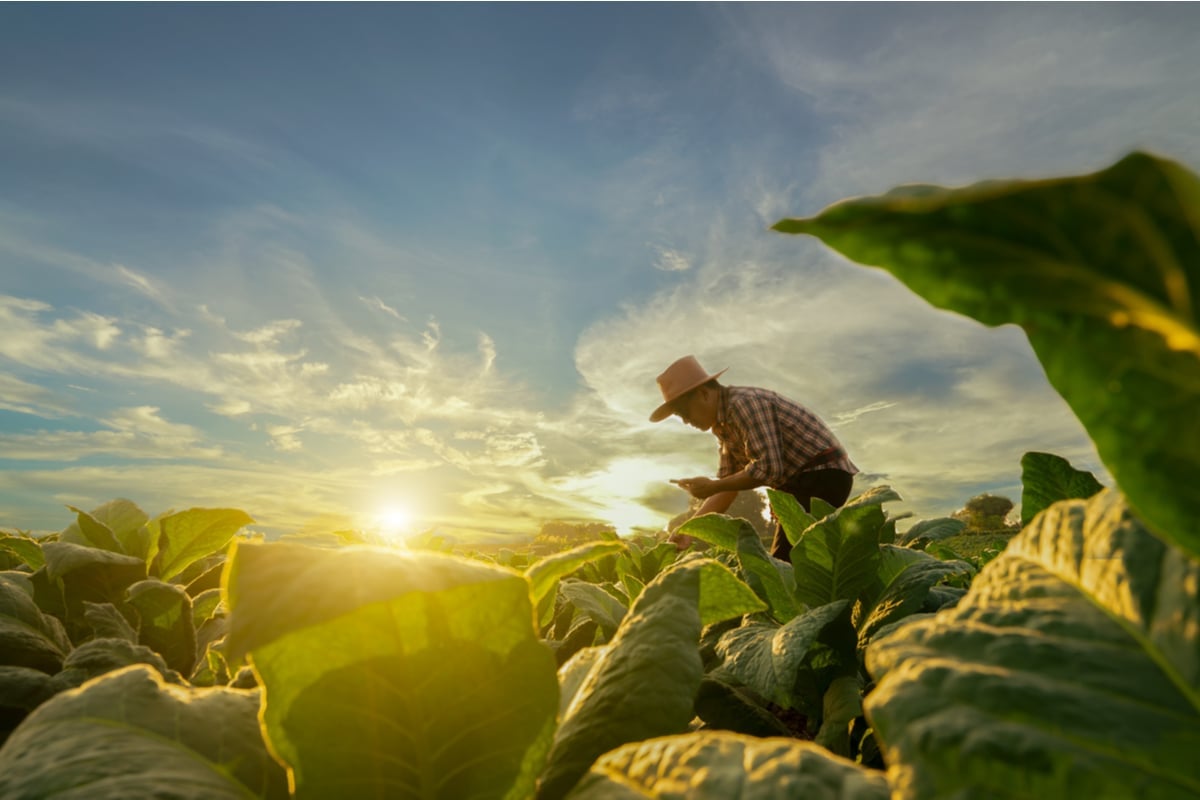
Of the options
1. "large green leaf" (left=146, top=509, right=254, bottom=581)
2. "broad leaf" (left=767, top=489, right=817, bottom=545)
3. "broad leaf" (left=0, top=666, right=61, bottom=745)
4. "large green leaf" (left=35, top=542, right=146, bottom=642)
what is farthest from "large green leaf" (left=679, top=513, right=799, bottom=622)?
"large green leaf" (left=35, top=542, right=146, bottom=642)

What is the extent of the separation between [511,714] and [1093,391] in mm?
709

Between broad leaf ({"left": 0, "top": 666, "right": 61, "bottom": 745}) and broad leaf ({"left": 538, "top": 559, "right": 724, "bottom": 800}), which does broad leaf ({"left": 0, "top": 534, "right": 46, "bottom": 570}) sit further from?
broad leaf ({"left": 538, "top": 559, "right": 724, "bottom": 800})

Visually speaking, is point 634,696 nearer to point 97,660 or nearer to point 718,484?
point 97,660

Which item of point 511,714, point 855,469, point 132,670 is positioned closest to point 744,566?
point 511,714

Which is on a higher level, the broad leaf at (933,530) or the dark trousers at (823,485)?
the dark trousers at (823,485)

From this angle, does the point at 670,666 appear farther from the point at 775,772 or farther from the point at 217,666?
the point at 217,666

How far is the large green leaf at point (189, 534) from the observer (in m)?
2.61

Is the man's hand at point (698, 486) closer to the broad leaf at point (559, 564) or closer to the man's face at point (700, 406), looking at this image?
the man's face at point (700, 406)

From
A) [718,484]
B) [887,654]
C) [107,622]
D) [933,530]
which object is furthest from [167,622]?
[718,484]

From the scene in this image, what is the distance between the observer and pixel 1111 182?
0.46 m

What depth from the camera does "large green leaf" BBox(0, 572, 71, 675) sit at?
1891mm

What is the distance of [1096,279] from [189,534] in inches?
113

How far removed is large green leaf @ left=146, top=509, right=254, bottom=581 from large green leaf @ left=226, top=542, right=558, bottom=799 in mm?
1930

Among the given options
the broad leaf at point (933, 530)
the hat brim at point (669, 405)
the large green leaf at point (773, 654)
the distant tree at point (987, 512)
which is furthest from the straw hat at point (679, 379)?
the distant tree at point (987, 512)
